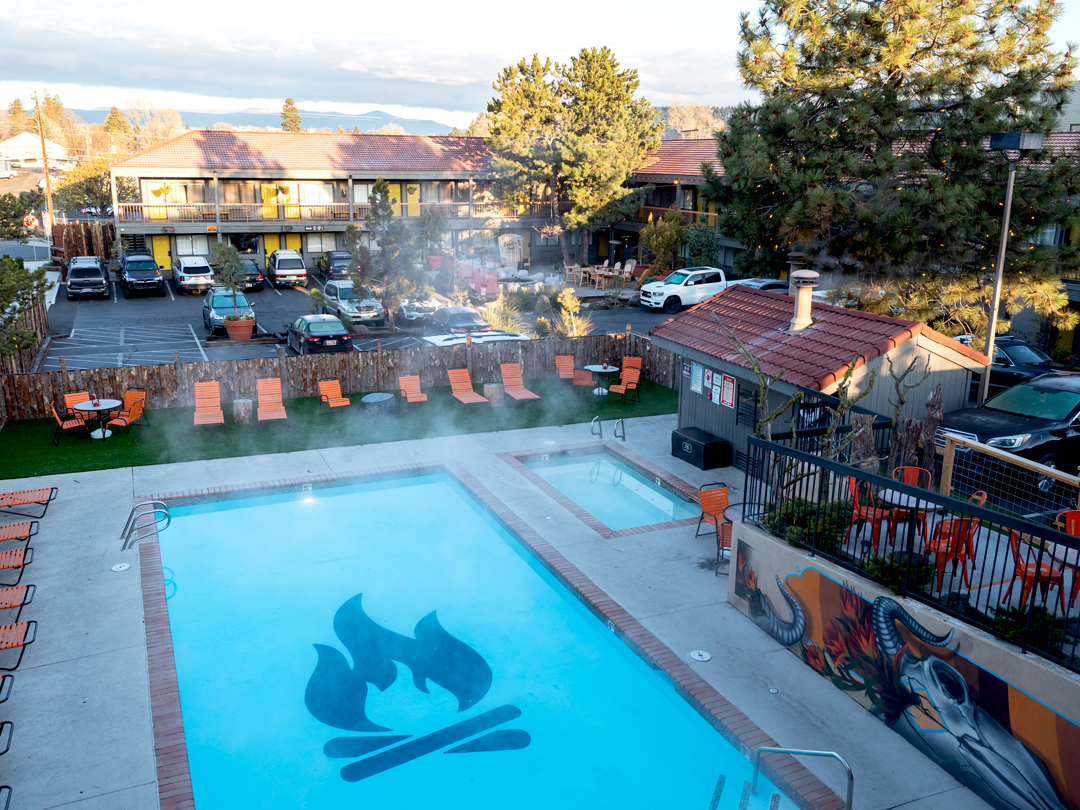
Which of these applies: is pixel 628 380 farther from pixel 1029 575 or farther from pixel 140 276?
pixel 140 276

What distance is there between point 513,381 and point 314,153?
96.5 feet

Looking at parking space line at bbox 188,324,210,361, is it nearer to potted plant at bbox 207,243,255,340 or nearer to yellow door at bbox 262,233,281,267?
potted plant at bbox 207,243,255,340

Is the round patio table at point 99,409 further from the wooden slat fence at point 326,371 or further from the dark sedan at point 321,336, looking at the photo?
the dark sedan at point 321,336

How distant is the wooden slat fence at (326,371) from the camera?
17.3 metres

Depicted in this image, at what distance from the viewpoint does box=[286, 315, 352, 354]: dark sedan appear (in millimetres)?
23266

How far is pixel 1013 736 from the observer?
21.5 ft

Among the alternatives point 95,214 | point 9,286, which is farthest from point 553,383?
point 95,214

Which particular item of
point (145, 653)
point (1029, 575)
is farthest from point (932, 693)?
point (145, 653)

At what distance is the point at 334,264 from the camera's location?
37.9m

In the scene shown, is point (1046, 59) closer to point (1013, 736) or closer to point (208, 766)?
point (1013, 736)

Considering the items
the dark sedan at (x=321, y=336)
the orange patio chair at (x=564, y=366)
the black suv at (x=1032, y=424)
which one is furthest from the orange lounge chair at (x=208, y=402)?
the black suv at (x=1032, y=424)

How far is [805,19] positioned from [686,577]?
13260 millimetres

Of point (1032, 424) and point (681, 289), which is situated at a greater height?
point (681, 289)

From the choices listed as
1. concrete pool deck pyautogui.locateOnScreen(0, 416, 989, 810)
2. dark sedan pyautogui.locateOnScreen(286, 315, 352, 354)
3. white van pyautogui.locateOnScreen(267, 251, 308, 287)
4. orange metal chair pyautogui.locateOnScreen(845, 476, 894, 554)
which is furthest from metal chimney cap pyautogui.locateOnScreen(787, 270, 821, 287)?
white van pyautogui.locateOnScreen(267, 251, 308, 287)
